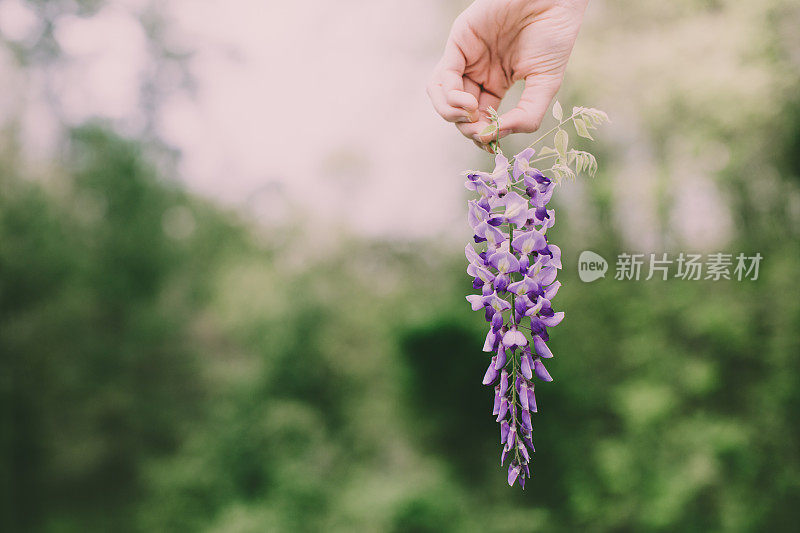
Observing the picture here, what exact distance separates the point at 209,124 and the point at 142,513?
3.62m

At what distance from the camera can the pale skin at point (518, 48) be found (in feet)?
3.14

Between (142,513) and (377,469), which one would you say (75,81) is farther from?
(377,469)

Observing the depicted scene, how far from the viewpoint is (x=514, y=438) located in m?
0.86

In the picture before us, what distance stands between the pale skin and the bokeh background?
271 centimetres

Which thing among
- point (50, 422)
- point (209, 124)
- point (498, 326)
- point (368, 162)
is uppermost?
point (209, 124)

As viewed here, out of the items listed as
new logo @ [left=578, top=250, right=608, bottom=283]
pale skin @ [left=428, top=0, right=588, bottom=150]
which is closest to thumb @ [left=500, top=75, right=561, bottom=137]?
pale skin @ [left=428, top=0, right=588, bottom=150]

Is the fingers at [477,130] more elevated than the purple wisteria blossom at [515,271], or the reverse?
the fingers at [477,130]

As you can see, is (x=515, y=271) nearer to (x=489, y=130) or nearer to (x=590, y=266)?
(x=489, y=130)

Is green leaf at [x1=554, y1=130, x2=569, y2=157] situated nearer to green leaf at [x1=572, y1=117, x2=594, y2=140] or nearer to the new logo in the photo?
green leaf at [x1=572, y1=117, x2=594, y2=140]

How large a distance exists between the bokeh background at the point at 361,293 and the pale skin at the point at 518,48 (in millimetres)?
2706

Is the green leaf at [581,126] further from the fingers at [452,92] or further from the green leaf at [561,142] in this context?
the fingers at [452,92]

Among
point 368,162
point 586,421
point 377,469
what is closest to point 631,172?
point 586,421

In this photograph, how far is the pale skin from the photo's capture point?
0.96 meters

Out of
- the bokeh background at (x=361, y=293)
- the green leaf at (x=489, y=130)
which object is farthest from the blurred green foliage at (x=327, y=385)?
the green leaf at (x=489, y=130)
